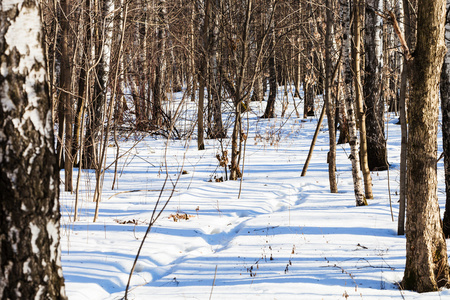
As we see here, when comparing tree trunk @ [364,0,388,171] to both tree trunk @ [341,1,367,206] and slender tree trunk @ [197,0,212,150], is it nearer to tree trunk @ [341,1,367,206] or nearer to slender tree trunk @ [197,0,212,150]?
tree trunk @ [341,1,367,206]

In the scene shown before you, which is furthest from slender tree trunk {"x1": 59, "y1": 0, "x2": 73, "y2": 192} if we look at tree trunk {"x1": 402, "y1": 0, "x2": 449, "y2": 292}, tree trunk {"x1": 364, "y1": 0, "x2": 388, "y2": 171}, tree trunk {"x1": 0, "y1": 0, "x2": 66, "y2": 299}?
tree trunk {"x1": 364, "y1": 0, "x2": 388, "y2": 171}

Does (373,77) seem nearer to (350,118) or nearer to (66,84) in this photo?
(350,118)

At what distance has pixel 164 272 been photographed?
13.9 ft

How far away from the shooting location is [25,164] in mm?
1940

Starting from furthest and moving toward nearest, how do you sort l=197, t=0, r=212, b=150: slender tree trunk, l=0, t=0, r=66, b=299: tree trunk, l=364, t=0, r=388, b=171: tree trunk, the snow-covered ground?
l=197, t=0, r=212, b=150: slender tree trunk, l=364, t=0, r=388, b=171: tree trunk, the snow-covered ground, l=0, t=0, r=66, b=299: tree trunk

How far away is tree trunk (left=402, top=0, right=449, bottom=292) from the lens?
3285 mm

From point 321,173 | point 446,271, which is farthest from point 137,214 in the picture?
point 321,173

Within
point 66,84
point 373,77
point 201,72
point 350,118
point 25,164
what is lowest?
point 25,164

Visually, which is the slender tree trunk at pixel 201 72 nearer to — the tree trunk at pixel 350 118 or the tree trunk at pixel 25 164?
the tree trunk at pixel 350 118

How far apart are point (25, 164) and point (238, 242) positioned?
3.49m

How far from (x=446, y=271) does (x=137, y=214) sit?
4165 mm

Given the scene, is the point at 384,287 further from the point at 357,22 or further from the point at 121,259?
the point at 357,22

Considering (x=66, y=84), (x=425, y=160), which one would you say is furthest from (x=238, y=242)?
(x=66, y=84)

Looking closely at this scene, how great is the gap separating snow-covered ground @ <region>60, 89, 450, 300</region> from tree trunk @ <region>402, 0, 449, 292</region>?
204mm
